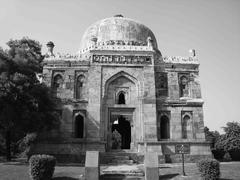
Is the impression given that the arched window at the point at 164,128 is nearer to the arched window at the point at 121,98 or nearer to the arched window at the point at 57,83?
the arched window at the point at 121,98

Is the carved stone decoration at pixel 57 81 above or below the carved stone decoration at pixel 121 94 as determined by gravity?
above

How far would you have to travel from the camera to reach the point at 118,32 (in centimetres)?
2477

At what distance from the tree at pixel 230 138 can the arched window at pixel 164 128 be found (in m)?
8.26

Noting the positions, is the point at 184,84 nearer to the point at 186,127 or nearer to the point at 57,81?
the point at 186,127

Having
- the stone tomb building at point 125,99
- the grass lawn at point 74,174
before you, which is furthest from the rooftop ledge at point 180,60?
the grass lawn at point 74,174

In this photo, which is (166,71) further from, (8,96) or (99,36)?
(8,96)

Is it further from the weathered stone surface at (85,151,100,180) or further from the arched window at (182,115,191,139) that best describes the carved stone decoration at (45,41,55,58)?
the weathered stone surface at (85,151,100,180)

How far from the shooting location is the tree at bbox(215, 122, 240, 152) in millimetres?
25344

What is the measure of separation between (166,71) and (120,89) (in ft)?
13.9

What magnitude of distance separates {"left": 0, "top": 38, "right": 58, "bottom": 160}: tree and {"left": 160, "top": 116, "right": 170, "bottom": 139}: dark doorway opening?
27.9 ft

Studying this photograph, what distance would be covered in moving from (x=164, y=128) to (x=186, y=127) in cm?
176

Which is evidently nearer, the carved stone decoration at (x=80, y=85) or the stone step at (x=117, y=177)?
the stone step at (x=117, y=177)

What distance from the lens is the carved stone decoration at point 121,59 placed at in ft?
70.8

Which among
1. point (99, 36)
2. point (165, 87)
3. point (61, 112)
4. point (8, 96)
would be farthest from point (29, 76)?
point (165, 87)
